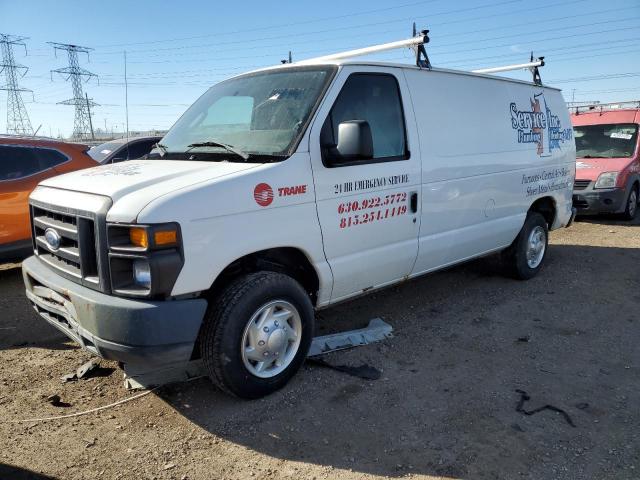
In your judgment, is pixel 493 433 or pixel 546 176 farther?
pixel 546 176

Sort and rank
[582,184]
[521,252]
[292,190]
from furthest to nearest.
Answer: [582,184] → [521,252] → [292,190]

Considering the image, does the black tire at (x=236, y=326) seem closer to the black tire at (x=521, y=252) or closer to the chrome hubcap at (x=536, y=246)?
the black tire at (x=521, y=252)

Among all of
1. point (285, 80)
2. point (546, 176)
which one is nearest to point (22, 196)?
point (285, 80)

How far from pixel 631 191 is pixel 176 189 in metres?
10.3

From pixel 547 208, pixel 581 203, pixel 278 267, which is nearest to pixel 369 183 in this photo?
pixel 278 267

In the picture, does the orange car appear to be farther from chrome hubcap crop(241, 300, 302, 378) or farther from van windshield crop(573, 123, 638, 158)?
van windshield crop(573, 123, 638, 158)

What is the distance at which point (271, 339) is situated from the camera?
11.3ft

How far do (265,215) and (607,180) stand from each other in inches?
357

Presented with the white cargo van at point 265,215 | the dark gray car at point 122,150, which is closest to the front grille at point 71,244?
the white cargo van at point 265,215

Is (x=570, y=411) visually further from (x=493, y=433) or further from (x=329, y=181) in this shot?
(x=329, y=181)

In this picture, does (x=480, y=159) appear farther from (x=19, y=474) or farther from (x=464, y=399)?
(x=19, y=474)

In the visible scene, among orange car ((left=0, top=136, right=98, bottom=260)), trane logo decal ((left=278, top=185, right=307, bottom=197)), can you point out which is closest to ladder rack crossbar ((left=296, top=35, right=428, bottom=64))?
trane logo decal ((left=278, top=185, right=307, bottom=197))

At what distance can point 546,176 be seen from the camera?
6.12 meters

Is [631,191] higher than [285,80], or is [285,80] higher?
[285,80]
